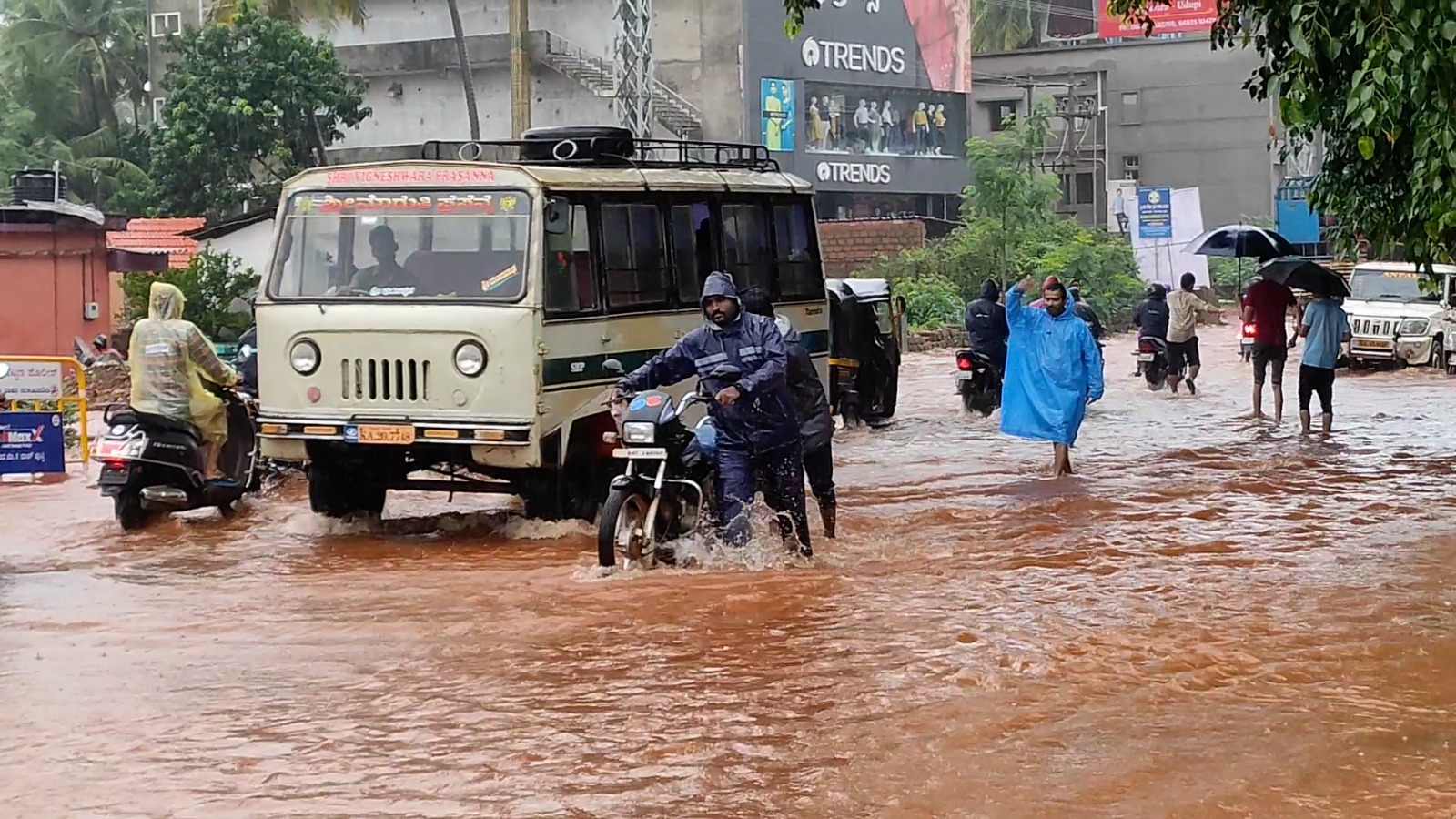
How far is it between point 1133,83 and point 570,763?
1907 inches

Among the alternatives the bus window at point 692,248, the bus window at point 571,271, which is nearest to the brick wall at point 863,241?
the bus window at point 692,248

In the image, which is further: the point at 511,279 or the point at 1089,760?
the point at 511,279

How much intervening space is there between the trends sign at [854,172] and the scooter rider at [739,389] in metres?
35.1

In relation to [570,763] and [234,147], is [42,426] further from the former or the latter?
[234,147]

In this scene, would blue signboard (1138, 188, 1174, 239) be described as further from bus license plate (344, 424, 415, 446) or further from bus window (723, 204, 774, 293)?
bus license plate (344, 424, 415, 446)

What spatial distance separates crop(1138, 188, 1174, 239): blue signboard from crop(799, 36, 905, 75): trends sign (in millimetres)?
8435

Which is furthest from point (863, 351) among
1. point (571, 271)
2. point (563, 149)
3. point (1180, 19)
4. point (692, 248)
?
point (1180, 19)

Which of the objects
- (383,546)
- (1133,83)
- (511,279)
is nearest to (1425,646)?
(511,279)

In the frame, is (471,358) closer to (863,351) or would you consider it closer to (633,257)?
(633,257)

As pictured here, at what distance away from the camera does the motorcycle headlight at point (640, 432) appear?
9.66 meters

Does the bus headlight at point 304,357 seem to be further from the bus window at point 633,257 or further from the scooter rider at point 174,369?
the bus window at point 633,257

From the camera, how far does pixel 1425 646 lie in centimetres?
820

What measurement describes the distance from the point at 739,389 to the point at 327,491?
3.70 m

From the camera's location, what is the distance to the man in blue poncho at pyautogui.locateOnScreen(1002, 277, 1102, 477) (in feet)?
47.6
